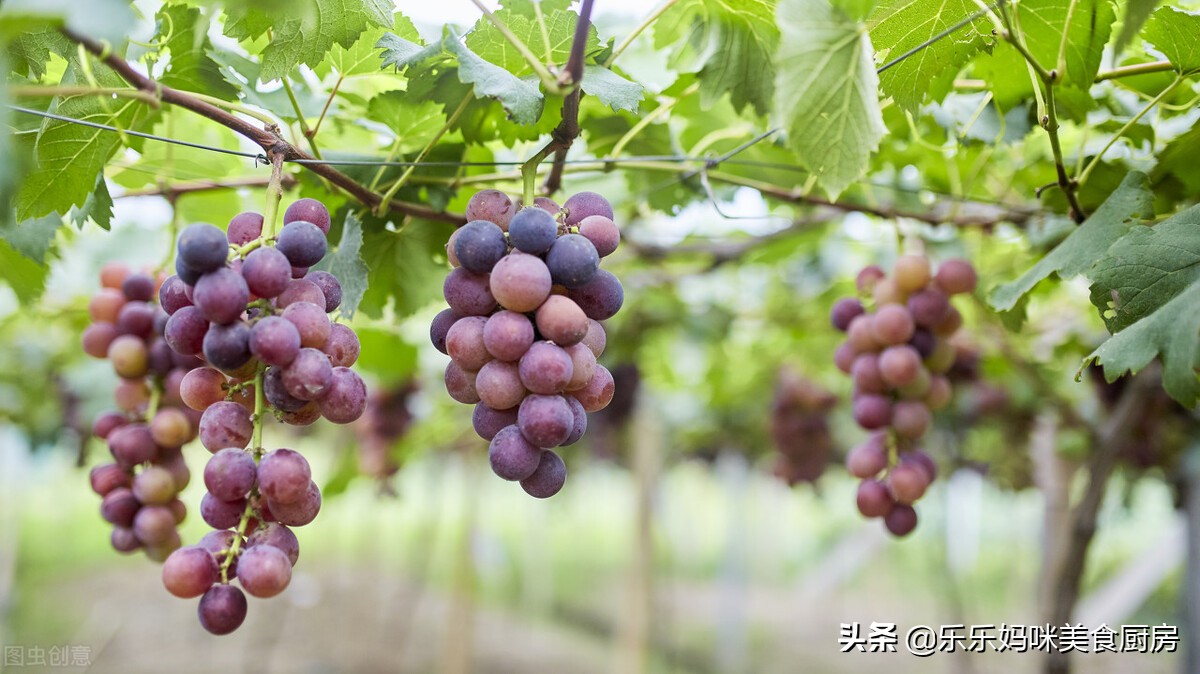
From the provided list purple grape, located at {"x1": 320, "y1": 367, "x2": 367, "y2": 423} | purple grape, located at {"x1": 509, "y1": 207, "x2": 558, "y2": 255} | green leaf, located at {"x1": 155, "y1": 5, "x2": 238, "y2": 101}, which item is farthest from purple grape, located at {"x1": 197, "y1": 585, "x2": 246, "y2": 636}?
green leaf, located at {"x1": 155, "y1": 5, "x2": 238, "y2": 101}

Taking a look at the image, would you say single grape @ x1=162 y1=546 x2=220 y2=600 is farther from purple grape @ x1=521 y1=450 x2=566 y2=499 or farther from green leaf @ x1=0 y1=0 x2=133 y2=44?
green leaf @ x1=0 y1=0 x2=133 y2=44

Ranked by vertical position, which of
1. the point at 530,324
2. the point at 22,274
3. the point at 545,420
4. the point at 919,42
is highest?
the point at 22,274

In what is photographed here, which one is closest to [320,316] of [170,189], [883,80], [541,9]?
[541,9]

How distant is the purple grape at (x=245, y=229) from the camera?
895mm

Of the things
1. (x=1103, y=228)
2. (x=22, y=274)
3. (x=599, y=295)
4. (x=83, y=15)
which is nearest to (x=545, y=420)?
(x=599, y=295)

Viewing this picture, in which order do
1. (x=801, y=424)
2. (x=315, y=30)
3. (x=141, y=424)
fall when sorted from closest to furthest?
1. (x=315, y=30)
2. (x=141, y=424)
3. (x=801, y=424)

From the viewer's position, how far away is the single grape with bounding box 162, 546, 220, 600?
0.77 m

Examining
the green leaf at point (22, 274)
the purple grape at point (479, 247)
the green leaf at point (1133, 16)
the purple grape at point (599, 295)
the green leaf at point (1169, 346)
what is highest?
the green leaf at point (22, 274)

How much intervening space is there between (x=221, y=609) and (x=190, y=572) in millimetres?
46

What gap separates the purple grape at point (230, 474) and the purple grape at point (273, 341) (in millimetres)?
101

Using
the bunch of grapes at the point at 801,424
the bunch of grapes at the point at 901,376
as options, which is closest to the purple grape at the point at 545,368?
the bunch of grapes at the point at 901,376

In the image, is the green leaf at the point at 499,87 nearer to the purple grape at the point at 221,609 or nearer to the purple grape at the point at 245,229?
the purple grape at the point at 245,229

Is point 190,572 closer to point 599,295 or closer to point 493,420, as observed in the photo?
point 493,420

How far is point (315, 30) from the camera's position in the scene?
0.99m
